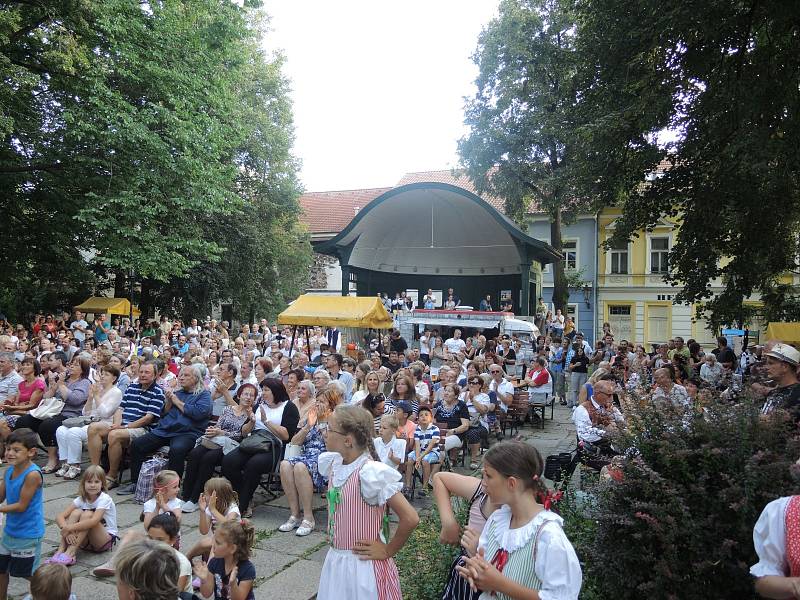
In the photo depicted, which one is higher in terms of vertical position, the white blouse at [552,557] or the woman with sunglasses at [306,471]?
the white blouse at [552,557]

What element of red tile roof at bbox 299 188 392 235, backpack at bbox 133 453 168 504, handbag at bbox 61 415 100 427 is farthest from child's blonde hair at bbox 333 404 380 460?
red tile roof at bbox 299 188 392 235

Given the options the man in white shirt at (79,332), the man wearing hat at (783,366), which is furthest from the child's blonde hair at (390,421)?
the man in white shirt at (79,332)

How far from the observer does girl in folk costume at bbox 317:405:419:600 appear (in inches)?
112

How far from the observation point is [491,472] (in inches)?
92.6

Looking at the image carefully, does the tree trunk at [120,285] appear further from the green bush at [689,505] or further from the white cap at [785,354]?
the green bush at [689,505]

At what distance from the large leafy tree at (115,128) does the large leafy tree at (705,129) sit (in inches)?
447

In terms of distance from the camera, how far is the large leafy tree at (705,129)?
8.30 m

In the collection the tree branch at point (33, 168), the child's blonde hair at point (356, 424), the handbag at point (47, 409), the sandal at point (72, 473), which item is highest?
the tree branch at point (33, 168)

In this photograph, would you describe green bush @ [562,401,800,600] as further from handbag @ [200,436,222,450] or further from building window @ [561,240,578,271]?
building window @ [561,240,578,271]

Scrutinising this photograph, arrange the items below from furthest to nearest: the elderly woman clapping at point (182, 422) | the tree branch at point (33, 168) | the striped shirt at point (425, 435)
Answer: the tree branch at point (33, 168) → the striped shirt at point (425, 435) → the elderly woman clapping at point (182, 422)

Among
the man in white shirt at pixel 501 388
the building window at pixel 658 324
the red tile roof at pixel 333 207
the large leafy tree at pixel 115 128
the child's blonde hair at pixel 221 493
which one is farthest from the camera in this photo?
the red tile roof at pixel 333 207

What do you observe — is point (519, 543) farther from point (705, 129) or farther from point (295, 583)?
point (705, 129)

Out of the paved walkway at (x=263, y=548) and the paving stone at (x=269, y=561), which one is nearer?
the paved walkway at (x=263, y=548)

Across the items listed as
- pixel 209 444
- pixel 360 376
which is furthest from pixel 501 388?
pixel 209 444
